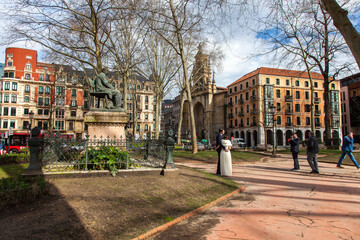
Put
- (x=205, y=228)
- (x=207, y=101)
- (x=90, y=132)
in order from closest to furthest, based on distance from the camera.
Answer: (x=205, y=228) → (x=90, y=132) → (x=207, y=101)

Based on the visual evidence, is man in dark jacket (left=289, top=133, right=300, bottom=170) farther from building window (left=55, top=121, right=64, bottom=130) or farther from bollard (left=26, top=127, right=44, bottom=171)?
building window (left=55, top=121, right=64, bottom=130)

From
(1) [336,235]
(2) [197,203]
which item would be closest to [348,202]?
(1) [336,235]

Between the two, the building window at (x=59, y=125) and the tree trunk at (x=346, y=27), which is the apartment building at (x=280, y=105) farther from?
the tree trunk at (x=346, y=27)

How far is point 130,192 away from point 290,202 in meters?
3.98

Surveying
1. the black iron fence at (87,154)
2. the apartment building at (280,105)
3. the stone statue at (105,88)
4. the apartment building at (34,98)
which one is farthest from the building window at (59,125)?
the black iron fence at (87,154)

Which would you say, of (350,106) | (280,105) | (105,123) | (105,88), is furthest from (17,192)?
(350,106)

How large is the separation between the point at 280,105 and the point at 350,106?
779 inches

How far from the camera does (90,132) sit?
916 cm

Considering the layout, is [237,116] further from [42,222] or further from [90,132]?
[42,222]

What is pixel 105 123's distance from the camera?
9.27 m

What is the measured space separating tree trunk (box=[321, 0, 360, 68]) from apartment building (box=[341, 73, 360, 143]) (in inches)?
2350

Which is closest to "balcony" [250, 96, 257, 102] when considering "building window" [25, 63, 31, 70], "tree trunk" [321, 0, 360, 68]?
"tree trunk" [321, 0, 360, 68]

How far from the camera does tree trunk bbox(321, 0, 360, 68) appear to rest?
434 centimetres

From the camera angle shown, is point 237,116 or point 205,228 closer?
point 205,228
